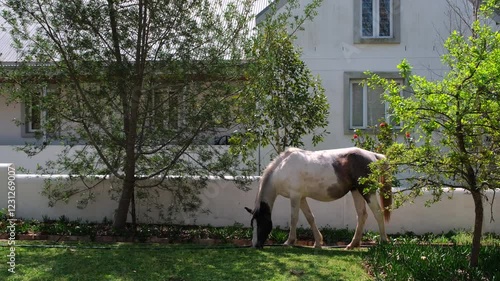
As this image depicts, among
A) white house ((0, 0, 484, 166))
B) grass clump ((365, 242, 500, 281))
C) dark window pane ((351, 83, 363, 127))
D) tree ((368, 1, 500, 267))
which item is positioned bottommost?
grass clump ((365, 242, 500, 281))

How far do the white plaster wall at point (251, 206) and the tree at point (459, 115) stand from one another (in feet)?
15.6

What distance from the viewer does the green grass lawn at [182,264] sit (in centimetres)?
810

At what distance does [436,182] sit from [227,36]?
17.1ft

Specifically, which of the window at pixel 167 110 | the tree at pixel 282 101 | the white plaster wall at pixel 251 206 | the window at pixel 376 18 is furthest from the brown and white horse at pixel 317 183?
the window at pixel 376 18

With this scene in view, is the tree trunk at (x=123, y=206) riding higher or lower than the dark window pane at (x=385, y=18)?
lower

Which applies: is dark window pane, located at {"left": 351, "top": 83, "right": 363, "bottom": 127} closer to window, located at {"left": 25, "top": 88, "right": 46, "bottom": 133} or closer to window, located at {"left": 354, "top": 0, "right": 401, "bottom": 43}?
window, located at {"left": 354, "top": 0, "right": 401, "bottom": 43}

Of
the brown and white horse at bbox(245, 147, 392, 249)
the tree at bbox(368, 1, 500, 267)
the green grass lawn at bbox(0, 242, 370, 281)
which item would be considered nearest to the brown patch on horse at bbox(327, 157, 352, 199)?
the brown and white horse at bbox(245, 147, 392, 249)

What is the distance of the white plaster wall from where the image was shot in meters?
12.3

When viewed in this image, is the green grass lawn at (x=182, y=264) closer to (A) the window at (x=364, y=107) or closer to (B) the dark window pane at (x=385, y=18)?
(A) the window at (x=364, y=107)

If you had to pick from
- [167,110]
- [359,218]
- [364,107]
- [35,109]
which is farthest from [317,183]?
[364,107]

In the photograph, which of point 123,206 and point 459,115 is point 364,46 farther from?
point 459,115

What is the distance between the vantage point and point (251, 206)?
41.1 feet

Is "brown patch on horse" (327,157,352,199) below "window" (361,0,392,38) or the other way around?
below

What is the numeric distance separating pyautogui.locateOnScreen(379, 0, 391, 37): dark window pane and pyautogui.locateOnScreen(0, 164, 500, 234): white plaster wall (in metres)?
5.88
